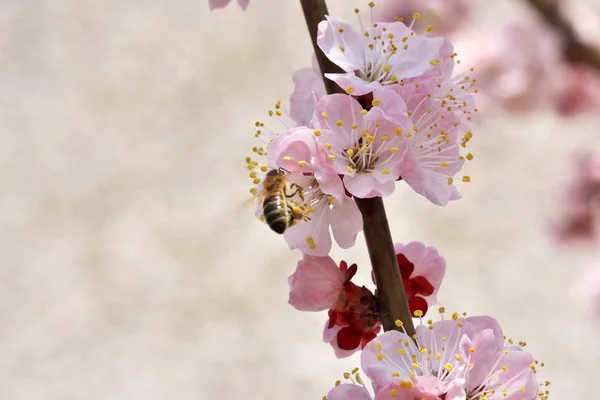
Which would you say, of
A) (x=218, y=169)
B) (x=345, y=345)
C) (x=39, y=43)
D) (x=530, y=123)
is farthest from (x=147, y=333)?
(x=345, y=345)

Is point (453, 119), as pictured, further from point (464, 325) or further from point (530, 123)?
point (530, 123)

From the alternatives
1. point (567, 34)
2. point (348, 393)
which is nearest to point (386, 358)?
point (348, 393)

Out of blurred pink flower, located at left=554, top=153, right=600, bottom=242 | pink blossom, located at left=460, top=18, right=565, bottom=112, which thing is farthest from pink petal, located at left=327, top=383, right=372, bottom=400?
pink blossom, located at left=460, top=18, right=565, bottom=112

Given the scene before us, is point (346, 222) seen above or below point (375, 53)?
below

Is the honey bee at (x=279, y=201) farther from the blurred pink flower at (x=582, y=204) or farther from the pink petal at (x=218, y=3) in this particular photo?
the blurred pink flower at (x=582, y=204)

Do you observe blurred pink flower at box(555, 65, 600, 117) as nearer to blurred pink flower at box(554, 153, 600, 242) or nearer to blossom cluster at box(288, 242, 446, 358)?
blurred pink flower at box(554, 153, 600, 242)

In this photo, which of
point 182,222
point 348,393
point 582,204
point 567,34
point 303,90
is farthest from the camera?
point 182,222

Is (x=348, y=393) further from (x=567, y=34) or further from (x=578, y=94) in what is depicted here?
(x=578, y=94)
